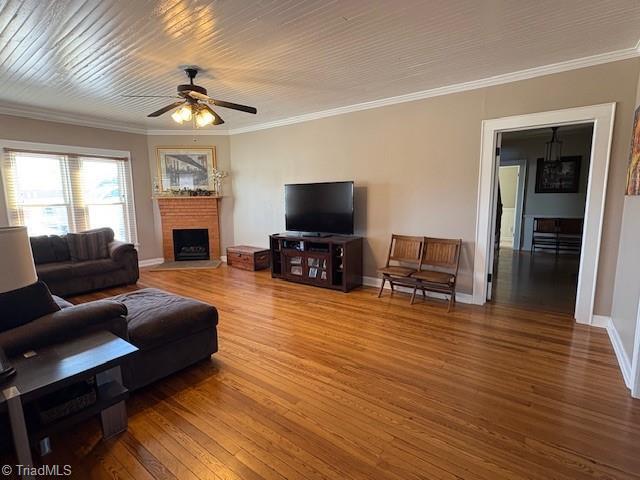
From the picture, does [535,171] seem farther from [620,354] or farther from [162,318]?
[162,318]

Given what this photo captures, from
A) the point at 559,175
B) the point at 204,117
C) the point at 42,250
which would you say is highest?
the point at 204,117

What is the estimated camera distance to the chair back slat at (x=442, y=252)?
12.7ft

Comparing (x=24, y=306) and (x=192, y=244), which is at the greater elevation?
(x=24, y=306)

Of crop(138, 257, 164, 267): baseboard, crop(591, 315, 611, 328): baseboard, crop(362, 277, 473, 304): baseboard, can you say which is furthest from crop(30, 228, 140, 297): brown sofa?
crop(591, 315, 611, 328): baseboard

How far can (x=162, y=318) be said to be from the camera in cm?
233

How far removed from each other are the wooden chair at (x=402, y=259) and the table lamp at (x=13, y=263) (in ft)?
11.0

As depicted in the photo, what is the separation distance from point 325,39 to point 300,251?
2.84 m

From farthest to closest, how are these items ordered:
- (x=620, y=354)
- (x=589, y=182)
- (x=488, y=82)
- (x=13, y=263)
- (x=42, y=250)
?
(x=42, y=250)
(x=488, y=82)
(x=589, y=182)
(x=620, y=354)
(x=13, y=263)

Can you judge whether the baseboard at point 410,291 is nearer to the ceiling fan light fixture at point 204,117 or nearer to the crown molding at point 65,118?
the ceiling fan light fixture at point 204,117

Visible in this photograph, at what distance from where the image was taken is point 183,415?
1.99 m

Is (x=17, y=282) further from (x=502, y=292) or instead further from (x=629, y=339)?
(x=502, y=292)

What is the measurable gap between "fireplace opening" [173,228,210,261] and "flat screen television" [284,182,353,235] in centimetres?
225

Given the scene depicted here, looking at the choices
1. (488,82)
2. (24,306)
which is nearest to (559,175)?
(488,82)

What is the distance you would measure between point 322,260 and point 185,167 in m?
3.52
